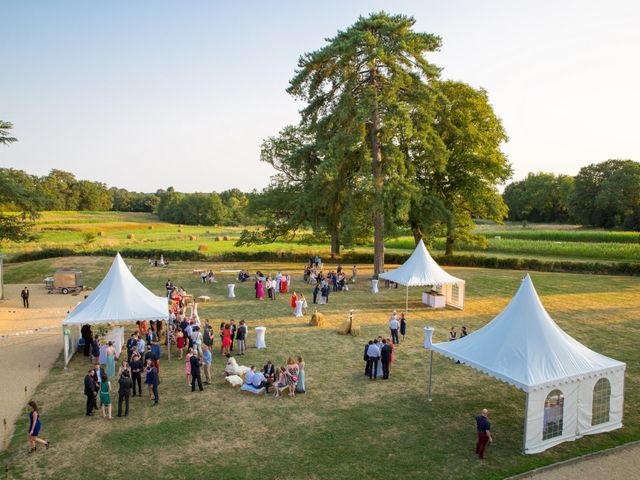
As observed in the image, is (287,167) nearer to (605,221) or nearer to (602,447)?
(602,447)

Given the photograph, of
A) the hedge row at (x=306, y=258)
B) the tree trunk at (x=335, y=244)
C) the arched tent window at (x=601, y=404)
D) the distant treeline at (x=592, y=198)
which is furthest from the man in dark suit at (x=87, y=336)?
the distant treeline at (x=592, y=198)

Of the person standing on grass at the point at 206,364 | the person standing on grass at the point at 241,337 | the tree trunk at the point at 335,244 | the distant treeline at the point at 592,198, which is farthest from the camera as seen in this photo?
the distant treeline at the point at 592,198

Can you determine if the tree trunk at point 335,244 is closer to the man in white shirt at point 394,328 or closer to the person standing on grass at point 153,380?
the man in white shirt at point 394,328

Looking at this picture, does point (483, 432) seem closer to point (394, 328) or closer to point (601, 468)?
point (601, 468)

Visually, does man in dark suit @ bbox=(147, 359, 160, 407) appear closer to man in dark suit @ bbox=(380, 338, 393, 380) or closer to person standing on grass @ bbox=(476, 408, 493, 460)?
man in dark suit @ bbox=(380, 338, 393, 380)

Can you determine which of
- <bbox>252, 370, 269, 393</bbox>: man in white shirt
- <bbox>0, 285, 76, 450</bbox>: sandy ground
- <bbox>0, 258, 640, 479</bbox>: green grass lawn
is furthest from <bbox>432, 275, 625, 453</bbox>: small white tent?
<bbox>0, 285, 76, 450</bbox>: sandy ground

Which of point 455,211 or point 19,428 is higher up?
point 455,211

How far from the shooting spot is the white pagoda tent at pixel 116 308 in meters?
15.9

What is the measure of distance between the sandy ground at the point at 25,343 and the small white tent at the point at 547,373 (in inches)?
441

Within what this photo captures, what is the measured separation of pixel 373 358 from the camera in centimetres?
1411

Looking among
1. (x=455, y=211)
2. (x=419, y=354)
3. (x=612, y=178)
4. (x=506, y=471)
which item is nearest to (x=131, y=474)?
(x=506, y=471)

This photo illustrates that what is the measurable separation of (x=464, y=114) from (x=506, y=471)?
2986 centimetres

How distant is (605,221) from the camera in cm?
6812

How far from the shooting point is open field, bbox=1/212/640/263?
44438 mm
